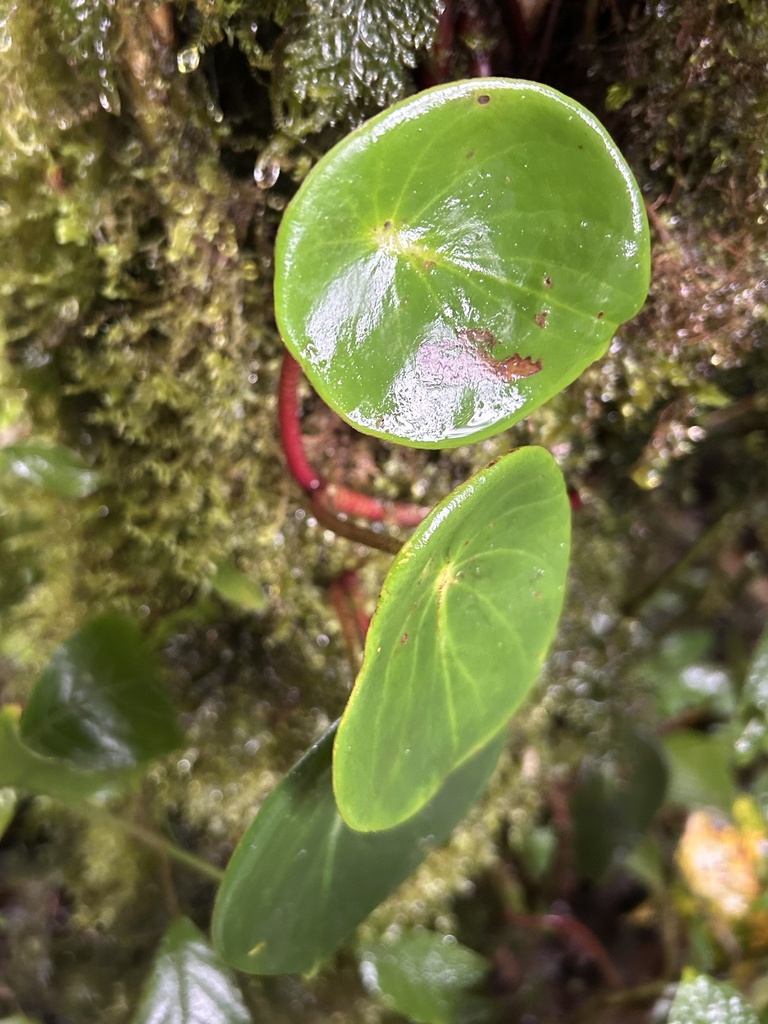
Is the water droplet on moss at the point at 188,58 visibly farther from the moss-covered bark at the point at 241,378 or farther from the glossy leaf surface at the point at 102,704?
the glossy leaf surface at the point at 102,704

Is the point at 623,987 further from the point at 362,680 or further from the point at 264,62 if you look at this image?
the point at 264,62

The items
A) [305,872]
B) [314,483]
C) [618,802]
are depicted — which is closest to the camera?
[305,872]

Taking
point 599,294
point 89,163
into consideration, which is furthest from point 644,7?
point 89,163

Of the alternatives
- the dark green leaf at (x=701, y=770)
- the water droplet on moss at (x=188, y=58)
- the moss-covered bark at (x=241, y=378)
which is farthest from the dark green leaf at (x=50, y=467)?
the dark green leaf at (x=701, y=770)

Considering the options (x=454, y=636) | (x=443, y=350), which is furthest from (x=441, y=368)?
(x=454, y=636)

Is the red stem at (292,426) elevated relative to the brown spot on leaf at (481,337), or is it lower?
lower

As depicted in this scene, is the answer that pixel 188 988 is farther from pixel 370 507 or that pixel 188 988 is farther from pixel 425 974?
A: pixel 370 507
